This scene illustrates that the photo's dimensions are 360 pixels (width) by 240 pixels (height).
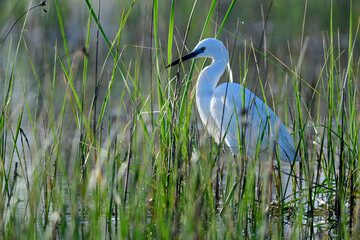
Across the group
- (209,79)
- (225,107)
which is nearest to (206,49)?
(209,79)

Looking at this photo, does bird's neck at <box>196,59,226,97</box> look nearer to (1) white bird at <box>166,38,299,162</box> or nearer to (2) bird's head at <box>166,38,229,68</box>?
(1) white bird at <box>166,38,299,162</box>

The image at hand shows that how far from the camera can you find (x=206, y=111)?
3.91 metres

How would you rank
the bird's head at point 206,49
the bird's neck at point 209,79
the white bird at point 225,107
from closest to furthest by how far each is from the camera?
the white bird at point 225,107 < the bird's head at point 206,49 < the bird's neck at point 209,79

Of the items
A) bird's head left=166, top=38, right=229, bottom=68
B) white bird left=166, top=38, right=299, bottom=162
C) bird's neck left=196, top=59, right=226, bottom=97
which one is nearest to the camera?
white bird left=166, top=38, right=299, bottom=162

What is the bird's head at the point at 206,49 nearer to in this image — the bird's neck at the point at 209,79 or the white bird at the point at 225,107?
the white bird at the point at 225,107

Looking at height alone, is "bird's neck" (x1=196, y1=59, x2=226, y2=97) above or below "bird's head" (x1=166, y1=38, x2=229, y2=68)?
below

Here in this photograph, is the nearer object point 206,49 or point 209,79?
point 206,49

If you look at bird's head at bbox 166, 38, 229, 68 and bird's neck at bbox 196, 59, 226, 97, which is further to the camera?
Result: bird's neck at bbox 196, 59, 226, 97

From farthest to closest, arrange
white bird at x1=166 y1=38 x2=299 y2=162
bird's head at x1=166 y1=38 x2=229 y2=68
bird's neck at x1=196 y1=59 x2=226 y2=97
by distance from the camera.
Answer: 1. bird's neck at x1=196 y1=59 x2=226 y2=97
2. bird's head at x1=166 y1=38 x2=229 y2=68
3. white bird at x1=166 y1=38 x2=299 y2=162

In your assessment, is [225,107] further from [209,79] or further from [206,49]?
[206,49]

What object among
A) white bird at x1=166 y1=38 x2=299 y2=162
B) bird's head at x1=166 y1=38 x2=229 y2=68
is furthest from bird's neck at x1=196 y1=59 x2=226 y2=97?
bird's head at x1=166 y1=38 x2=229 y2=68

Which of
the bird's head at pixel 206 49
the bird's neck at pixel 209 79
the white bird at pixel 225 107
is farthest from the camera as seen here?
the bird's neck at pixel 209 79

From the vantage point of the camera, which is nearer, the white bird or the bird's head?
the white bird

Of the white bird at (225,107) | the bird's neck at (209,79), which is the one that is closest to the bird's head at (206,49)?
the white bird at (225,107)
